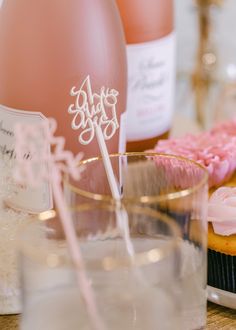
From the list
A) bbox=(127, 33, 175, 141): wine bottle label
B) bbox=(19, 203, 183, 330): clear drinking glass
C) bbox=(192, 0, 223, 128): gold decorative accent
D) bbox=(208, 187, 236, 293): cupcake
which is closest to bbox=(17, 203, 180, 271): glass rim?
bbox=(19, 203, 183, 330): clear drinking glass

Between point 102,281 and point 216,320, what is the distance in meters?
0.16

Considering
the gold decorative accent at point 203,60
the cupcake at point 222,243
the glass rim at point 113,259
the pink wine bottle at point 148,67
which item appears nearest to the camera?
the glass rim at point 113,259

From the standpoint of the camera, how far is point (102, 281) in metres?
0.29

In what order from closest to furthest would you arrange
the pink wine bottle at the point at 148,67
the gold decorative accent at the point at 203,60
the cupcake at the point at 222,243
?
the cupcake at the point at 222,243
the pink wine bottle at the point at 148,67
the gold decorative accent at the point at 203,60

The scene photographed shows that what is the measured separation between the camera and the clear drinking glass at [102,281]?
0.29 meters

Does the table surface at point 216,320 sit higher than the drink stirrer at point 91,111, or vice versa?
the drink stirrer at point 91,111

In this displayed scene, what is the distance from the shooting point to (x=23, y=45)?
0.46 meters

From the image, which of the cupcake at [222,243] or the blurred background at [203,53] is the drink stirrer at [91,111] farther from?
the blurred background at [203,53]

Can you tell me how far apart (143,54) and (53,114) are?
17 centimetres

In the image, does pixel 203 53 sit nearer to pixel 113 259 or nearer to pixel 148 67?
pixel 148 67

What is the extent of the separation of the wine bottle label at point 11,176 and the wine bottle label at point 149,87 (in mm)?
173

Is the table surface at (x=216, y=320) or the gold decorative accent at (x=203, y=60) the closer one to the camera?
the table surface at (x=216, y=320)

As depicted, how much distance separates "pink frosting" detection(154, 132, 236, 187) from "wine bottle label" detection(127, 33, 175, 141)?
9cm

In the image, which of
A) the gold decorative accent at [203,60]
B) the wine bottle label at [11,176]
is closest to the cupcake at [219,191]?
the wine bottle label at [11,176]
